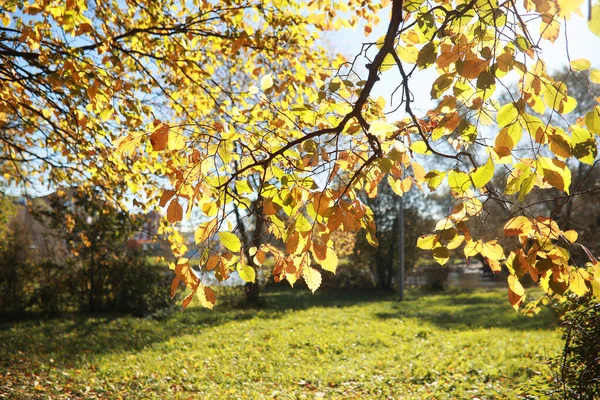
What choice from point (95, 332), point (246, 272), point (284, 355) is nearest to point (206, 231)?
point (246, 272)

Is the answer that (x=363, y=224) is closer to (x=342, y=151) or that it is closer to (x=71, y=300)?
(x=342, y=151)

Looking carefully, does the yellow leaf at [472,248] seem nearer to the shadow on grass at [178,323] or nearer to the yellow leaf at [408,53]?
the yellow leaf at [408,53]

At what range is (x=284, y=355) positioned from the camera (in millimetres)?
7422

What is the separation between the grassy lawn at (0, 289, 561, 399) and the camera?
17.9ft

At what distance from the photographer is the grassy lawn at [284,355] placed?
545 centimetres

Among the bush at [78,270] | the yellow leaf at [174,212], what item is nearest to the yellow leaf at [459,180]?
the yellow leaf at [174,212]

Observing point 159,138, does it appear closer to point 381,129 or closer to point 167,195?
point 167,195

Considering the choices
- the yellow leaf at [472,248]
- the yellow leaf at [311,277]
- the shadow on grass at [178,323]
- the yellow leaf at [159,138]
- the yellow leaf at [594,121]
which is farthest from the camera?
the shadow on grass at [178,323]

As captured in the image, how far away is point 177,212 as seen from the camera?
5.70 feet

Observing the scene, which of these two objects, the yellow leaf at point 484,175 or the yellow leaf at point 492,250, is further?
the yellow leaf at point 492,250

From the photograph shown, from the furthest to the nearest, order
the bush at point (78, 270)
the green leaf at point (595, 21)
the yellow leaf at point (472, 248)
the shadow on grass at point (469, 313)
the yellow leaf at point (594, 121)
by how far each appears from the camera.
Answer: the bush at point (78, 270) < the shadow on grass at point (469, 313) < the yellow leaf at point (472, 248) < the yellow leaf at point (594, 121) < the green leaf at point (595, 21)

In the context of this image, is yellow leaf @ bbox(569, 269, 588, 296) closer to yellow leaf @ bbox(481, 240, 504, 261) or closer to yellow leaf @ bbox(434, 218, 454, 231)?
yellow leaf @ bbox(481, 240, 504, 261)

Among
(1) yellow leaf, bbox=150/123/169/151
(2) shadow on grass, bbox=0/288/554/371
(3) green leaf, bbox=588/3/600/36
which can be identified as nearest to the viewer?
(3) green leaf, bbox=588/3/600/36

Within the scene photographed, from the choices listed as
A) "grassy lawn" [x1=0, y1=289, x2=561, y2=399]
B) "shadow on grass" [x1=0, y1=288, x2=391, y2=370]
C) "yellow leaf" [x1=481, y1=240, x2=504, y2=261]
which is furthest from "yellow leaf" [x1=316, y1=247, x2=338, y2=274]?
"shadow on grass" [x1=0, y1=288, x2=391, y2=370]
